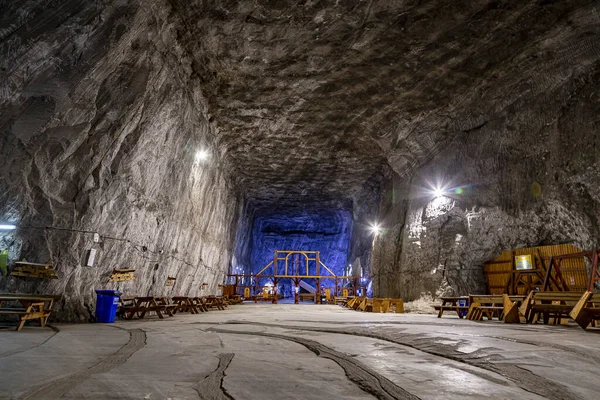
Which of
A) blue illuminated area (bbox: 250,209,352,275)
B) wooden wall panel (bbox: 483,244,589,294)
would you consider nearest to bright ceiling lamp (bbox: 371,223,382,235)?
wooden wall panel (bbox: 483,244,589,294)

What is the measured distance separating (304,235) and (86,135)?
120 feet

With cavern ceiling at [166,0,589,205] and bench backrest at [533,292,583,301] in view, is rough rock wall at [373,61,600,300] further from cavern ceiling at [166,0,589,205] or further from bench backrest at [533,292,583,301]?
bench backrest at [533,292,583,301]

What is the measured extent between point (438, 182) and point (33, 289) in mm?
15833

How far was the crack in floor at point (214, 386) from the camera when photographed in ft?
8.11

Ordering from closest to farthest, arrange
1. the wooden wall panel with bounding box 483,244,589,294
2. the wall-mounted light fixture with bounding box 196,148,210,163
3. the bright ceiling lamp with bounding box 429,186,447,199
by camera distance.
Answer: the wooden wall panel with bounding box 483,244,589,294, the wall-mounted light fixture with bounding box 196,148,210,163, the bright ceiling lamp with bounding box 429,186,447,199

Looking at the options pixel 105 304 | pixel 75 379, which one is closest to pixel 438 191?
pixel 105 304

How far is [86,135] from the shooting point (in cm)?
875

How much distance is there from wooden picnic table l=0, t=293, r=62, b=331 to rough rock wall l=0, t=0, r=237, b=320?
0.46 m

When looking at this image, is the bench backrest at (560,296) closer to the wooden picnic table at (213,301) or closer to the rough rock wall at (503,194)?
the rough rock wall at (503,194)

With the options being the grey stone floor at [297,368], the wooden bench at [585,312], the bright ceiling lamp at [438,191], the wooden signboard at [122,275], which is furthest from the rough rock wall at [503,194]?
the wooden signboard at [122,275]

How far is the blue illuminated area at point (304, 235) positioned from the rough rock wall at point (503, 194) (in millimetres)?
17760

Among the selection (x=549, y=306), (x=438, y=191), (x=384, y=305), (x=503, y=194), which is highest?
(x=438, y=191)

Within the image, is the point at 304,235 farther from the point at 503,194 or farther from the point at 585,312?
the point at 585,312

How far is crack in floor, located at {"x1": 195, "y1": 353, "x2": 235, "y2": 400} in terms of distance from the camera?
2.47 metres
